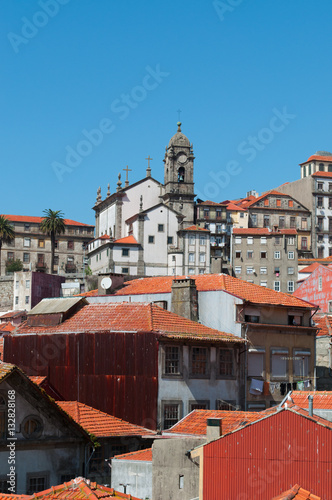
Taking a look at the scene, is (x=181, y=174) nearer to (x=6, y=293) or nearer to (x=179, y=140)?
(x=179, y=140)

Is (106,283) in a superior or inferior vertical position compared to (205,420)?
superior

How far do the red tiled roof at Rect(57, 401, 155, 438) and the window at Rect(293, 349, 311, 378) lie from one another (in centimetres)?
1216

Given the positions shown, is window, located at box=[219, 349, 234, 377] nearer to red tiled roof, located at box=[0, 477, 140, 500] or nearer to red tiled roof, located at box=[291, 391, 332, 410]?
red tiled roof, located at box=[291, 391, 332, 410]

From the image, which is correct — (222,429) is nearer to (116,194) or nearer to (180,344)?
(180,344)

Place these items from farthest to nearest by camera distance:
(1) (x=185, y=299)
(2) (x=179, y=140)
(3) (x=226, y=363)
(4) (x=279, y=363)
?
(2) (x=179, y=140) < (1) (x=185, y=299) < (4) (x=279, y=363) < (3) (x=226, y=363)

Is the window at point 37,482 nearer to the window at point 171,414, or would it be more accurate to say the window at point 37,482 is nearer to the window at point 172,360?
the window at point 171,414

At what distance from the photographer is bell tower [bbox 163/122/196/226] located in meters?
127

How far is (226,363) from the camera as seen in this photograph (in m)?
44.3

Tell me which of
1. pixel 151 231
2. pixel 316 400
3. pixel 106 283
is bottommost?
pixel 316 400

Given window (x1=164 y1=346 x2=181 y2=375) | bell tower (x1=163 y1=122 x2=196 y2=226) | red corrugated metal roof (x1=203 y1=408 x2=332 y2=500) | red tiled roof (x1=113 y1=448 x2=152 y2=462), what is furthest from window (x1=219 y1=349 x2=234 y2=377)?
bell tower (x1=163 y1=122 x2=196 y2=226)

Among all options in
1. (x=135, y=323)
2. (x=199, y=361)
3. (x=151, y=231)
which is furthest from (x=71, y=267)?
(x=199, y=361)

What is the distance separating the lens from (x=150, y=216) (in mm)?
113750

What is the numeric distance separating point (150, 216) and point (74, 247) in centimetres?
4444

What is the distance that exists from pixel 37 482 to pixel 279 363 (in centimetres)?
2087
